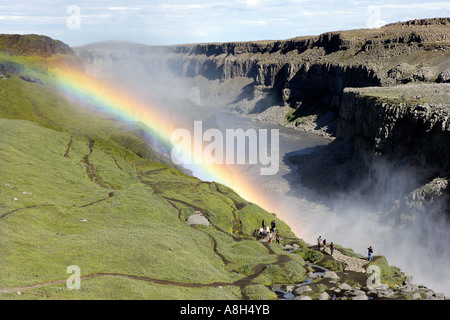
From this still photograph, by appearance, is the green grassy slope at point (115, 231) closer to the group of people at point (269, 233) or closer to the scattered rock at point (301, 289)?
the group of people at point (269, 233)

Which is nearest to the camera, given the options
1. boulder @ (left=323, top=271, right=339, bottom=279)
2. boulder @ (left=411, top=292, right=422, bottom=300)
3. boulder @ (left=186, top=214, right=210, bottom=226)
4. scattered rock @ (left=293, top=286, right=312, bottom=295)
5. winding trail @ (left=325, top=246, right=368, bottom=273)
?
boulder @ (left=411, top=292, right=422, bottom=300)

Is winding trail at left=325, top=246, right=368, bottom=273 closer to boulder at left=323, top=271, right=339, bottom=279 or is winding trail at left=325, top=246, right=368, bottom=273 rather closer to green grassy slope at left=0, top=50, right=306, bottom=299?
boulder at left=323, top=271, right=339, bottom=279

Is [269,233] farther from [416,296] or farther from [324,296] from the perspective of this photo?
[416,296]

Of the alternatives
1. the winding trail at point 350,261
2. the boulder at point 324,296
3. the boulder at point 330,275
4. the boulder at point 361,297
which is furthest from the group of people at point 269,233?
the boulder at point 361,297

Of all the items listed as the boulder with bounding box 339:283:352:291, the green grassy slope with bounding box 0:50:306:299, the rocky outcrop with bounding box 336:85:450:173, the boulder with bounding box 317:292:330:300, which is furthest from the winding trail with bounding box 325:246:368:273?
the rocky outcrop with bounding box 336:85:450:173

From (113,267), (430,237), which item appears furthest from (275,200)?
(113,267)

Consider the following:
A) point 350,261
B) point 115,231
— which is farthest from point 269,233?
point 115,231
